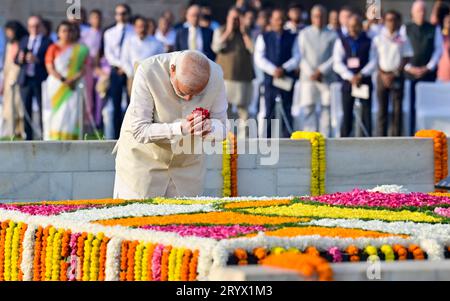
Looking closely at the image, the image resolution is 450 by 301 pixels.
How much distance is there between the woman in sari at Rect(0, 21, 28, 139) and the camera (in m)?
19.3

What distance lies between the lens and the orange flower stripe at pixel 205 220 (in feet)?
26.1

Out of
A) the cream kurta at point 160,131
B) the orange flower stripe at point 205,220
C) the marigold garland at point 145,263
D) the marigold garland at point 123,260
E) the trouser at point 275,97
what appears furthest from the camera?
the trouser at point 275,97

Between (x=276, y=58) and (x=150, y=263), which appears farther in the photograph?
(x=276, y=58)

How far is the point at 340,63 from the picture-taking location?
63.9ft

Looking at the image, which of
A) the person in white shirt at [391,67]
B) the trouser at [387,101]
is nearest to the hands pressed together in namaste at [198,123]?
the person in white shirt at [391,67]

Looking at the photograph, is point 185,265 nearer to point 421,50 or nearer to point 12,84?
point 12,84

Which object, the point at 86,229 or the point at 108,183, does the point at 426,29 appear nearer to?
the point at 108,183

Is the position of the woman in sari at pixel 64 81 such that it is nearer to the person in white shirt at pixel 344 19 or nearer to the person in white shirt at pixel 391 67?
the person in white shirt at pixel 344 19

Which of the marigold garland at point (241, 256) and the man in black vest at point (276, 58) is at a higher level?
the man in black vest at point (276, 58)

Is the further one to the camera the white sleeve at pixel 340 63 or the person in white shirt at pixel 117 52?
the white sleeve at pixel 340 63

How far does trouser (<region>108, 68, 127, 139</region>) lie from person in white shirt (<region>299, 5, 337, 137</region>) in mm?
2357

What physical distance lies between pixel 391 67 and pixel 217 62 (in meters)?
2.49

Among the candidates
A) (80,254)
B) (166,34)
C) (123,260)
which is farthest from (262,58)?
(123,260)

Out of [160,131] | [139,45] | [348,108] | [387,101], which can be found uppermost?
[139,45]
